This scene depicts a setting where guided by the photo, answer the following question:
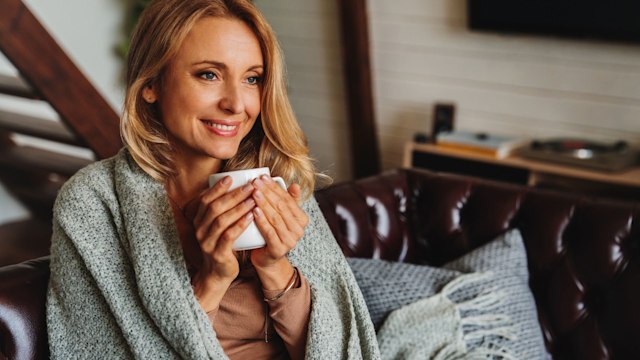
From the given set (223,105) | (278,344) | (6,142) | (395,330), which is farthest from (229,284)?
(6,142)

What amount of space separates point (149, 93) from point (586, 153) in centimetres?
213

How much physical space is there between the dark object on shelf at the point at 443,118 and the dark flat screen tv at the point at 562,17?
389 millimetres

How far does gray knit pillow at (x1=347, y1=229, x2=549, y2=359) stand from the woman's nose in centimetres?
58

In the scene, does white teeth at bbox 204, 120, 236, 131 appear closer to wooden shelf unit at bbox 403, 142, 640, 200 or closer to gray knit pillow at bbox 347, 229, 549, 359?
gray knit pillow at bbox 347, 229, 549, 359

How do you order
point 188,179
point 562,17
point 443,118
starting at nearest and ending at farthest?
point 188,179 < point 562,17 < point 443,118

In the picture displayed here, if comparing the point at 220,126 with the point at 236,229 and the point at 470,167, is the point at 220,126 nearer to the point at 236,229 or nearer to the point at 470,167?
the point at 236,229

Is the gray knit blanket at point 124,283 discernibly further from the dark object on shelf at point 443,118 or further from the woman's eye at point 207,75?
the dark object on shelf at point 443,118

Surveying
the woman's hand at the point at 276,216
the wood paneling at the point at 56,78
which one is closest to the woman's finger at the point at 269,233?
the woman's hand at the point at 276,216

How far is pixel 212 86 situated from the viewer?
1.36 metres

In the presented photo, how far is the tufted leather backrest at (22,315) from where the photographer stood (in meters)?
1.38

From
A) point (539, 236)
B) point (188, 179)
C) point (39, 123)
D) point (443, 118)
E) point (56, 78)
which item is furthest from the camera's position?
point (443, 118)

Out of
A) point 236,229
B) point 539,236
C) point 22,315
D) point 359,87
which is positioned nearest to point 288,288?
point 236,229

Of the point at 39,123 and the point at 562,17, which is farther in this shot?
the point at 39,123

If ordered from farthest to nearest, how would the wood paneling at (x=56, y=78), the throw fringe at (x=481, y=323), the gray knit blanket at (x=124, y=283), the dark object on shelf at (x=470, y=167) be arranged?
the dark object on shelf at (x=470, y=167) → the wood paneling at (x=56, y=78) → the throw fringe at (x=481, y=323) → the gray knit blanket at (x=124, y=283)
